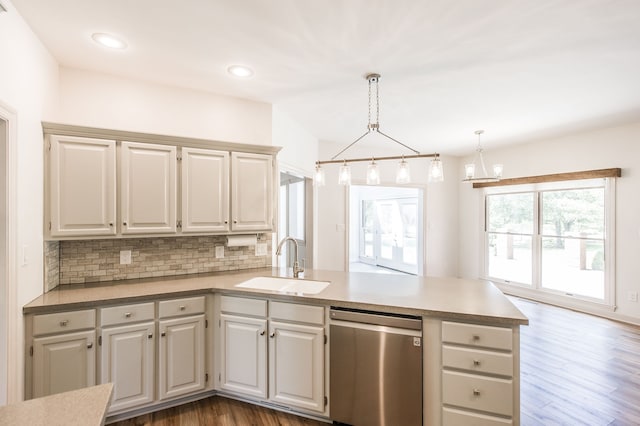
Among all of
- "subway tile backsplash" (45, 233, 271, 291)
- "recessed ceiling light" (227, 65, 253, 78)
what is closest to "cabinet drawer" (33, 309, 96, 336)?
"subway tile backsplash" (45, 233, 271, 291)

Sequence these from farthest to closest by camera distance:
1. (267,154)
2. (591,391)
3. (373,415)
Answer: (267,154) < (591,391) < (373,415)

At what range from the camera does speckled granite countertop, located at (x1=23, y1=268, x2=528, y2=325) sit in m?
1.85

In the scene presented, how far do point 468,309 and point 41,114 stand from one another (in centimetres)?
314

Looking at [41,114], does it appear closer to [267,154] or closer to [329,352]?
[267,154]

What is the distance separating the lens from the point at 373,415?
1.97 meters

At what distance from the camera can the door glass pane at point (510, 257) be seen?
538 centimetres

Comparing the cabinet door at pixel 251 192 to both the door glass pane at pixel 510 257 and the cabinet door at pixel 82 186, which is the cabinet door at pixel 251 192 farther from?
the door glass pane at pixel 510 257

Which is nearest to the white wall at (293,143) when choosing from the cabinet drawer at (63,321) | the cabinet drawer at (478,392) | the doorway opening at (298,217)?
the doorway opening at (298,217)

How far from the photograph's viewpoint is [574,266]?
473 centimetres

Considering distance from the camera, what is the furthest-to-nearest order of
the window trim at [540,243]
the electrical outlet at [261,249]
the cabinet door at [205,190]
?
the window trim at [540,243], the electrical outlet at [261,249], the cabinet door at [205,190]

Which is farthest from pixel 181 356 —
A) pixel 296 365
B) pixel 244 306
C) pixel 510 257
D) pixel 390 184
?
pixel 510 257

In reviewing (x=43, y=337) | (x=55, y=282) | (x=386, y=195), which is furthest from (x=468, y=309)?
(x=386, y=195)

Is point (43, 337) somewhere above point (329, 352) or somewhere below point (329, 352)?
above

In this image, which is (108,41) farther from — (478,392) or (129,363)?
(478,392)
